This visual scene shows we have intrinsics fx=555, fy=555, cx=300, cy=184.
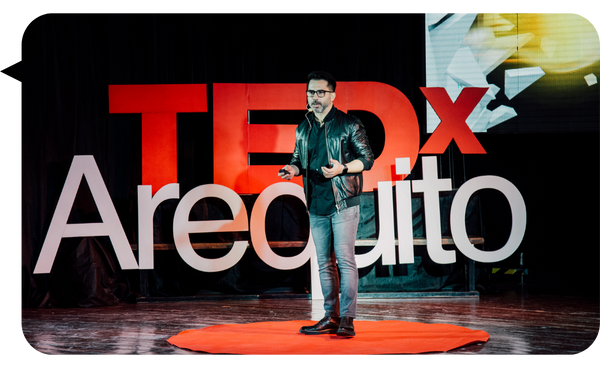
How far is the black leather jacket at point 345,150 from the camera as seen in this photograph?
286 centimetres

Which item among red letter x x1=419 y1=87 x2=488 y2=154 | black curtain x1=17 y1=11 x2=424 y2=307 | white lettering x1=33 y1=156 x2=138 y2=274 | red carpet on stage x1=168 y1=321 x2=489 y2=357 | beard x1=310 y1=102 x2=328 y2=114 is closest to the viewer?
red carpet on stage x1=168 y1=321 x2=489 y2=357

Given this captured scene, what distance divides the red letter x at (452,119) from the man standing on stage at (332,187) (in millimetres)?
2175

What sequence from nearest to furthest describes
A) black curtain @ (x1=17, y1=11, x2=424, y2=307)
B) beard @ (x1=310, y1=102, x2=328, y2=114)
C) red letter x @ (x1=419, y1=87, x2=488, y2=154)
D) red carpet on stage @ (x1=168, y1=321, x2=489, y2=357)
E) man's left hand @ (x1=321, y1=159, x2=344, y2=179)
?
red carpet on stage @ (x1=168, y1=321, x2=489, y2=357) → man's left hand @ (x1=321, y1=159, x2=344, y2=179) → beard @ (x1=310, y1=102, x2=328, y2=114) → black curtain @ (x1=17, y1=11, x2=424, y2=307) → red letter x @ (x1=419, y1=87, x2=488, y2=154)

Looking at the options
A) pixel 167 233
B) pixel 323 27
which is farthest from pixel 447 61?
pixel 167 233

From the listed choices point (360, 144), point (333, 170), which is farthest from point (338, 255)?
point (360, 144)

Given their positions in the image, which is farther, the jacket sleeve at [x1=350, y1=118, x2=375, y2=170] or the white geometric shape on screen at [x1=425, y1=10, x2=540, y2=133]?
the white geometric shape on screen at [x1=425, y1=10, x2=540, y2=133]

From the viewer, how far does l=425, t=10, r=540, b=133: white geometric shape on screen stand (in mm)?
5074

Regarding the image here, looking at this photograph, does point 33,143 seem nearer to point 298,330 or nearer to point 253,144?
point 253,144

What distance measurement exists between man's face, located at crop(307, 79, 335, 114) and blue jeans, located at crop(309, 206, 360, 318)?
563mm

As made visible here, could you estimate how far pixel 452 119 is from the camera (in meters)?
5.00

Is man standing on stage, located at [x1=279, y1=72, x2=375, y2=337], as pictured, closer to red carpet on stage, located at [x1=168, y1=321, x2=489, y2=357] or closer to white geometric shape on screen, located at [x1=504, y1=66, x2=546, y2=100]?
red carpet on stage, located at [x1=168, y1=321, x2=489, y2=357]

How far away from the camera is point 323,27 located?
5039mm

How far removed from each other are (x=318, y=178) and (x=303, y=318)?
1230 mm

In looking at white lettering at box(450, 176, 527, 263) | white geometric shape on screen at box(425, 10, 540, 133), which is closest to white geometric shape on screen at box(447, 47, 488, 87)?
white geometric shape on screen at box(425, 10, 540, 133)
